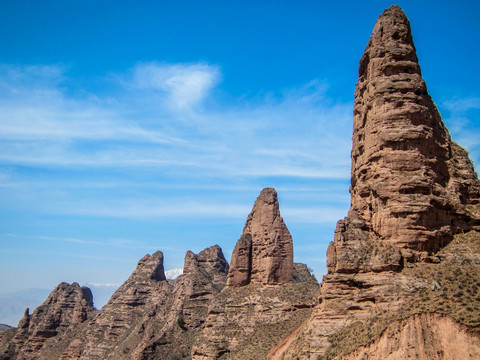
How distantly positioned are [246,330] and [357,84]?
29.3 m

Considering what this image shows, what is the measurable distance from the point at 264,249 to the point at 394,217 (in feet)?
97.2

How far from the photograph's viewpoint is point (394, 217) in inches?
1716

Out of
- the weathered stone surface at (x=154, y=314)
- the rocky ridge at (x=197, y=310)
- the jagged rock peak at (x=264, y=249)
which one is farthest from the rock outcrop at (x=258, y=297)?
the weathered stone surface at (x=154, y=314)

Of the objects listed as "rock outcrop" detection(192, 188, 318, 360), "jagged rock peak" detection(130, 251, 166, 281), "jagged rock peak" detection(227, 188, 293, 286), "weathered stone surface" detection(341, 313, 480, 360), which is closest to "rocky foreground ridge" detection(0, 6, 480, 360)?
"weathered stone surface" detection(341, 313, 480, 360)

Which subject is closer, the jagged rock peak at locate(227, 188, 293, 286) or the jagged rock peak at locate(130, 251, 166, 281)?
the jagged rock peak at locate(227, 188, 293, 286)

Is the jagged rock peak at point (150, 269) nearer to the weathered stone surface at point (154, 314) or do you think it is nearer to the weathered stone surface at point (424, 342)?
the weathered stone surface at point (154, 314)

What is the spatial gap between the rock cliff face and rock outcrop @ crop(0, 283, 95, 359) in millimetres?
69631

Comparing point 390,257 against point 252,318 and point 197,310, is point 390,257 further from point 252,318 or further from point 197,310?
point 197,310

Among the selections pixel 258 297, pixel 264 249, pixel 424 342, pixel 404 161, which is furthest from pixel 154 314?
pixel 424 342

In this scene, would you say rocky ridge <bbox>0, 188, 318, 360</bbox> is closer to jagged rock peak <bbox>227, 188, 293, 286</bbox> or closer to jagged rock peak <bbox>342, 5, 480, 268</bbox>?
jagged rock peak <bbox>227, 188, 293, 286</bbox>

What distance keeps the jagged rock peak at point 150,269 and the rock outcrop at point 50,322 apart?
43.3 feet

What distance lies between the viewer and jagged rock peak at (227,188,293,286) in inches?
2751

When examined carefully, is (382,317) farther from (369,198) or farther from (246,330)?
(246,330)

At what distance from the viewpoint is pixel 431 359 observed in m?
34.6
